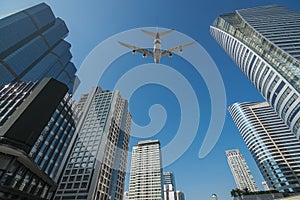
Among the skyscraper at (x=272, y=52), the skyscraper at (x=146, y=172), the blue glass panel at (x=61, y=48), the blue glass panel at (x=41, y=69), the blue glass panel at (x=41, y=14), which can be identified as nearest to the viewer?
the skyscraper at (x=272, y=52)

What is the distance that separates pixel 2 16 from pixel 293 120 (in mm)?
148848

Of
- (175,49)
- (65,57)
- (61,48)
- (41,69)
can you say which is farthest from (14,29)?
(175,49)

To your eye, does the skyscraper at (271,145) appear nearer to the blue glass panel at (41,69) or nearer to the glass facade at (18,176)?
the glass facade at (18,176)

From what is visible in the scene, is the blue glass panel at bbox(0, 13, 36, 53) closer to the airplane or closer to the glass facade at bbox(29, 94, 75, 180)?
the glass facade at bbox(29, 94, 75, 180)

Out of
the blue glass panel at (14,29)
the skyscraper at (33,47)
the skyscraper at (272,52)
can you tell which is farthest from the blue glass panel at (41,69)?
the skyscraper at (272,52)

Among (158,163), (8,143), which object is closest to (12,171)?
(8,143)

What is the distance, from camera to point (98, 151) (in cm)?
7306

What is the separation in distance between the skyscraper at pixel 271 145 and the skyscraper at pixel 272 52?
47.1 metres

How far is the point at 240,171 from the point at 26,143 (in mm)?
195583

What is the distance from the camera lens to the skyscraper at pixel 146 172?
396 feet

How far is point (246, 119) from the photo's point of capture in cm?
11456

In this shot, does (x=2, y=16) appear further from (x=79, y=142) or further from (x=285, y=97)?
(x=285, y=97)

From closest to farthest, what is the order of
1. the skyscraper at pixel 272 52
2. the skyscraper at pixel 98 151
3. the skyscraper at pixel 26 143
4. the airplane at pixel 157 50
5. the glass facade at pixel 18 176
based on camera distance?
the airplane at pixel 157 50
the glass facade at pixel 18 176
the skyscraper at pixel 26 143
the skyscraper at pixel 272 52
the skyscraper at pixel 98 151

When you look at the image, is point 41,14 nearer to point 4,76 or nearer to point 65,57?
point 65,57
